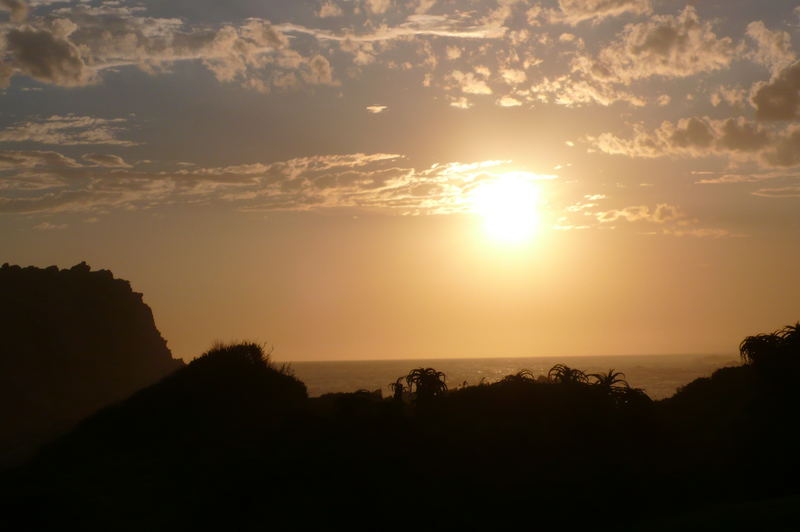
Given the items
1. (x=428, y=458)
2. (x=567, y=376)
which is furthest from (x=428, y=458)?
(x=567, y=376)

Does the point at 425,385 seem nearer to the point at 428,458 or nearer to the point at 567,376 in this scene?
the point at 428,458

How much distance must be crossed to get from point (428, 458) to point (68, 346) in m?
96.7

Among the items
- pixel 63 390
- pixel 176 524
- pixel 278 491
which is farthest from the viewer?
pixel 63 390

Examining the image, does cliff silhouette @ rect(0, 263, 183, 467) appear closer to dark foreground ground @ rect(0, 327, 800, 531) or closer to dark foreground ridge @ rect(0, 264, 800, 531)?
dark foreground ground @ rect(0, 327, 800, 531)

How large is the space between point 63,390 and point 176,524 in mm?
89681

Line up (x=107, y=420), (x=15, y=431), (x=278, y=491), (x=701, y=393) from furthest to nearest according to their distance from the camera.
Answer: (x=15, y=431), (x=701, y=393), (x=107, y=420), (x=278, y=491)

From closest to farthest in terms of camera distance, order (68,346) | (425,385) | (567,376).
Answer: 1. (425,385)
2. (567,376)
3. (68,346)

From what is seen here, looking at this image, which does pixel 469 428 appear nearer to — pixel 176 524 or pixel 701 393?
pixel 176 524

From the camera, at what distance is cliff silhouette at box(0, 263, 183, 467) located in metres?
94.2

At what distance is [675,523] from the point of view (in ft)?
57.7

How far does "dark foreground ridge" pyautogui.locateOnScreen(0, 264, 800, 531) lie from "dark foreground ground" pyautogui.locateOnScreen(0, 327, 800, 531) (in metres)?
0.06

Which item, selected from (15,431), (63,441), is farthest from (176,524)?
(15,431)

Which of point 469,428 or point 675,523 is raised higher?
point 469,428

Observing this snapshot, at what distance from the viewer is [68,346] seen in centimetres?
10538
